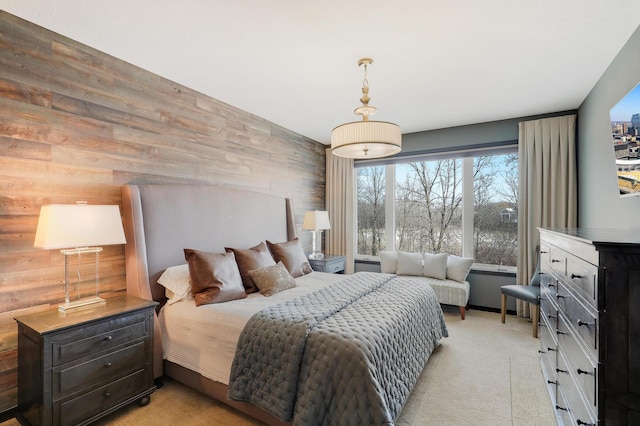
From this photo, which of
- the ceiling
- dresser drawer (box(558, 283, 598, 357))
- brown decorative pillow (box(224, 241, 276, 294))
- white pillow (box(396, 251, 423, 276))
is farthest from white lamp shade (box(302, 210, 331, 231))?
dresser drawer (box(558, 283, 598, 357))

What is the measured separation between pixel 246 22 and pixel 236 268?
6.38 feet

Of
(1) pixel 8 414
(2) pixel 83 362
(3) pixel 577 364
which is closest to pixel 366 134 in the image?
(3) pixel 577 364

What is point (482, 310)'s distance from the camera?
4.32 m

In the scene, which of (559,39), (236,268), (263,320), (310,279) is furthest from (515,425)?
(559,39)

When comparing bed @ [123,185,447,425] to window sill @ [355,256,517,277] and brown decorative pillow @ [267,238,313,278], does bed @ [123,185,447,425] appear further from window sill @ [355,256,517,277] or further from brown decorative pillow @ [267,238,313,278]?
window sill @ [355,256,517,277]

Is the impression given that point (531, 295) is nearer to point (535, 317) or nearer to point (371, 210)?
point (535, 317)

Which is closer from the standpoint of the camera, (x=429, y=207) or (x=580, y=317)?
(x=580, y=317)

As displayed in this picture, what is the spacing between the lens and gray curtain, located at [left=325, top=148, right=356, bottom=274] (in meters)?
5.27

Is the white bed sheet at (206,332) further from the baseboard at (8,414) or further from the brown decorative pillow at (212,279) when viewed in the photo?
the baseboard at (8,414)

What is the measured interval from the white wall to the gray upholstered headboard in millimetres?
3428

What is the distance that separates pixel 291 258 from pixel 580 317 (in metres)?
2.58

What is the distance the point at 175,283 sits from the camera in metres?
2.61

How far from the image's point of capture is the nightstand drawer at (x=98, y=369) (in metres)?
1.82

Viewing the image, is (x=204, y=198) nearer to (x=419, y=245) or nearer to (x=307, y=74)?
(x=307, y=74)
